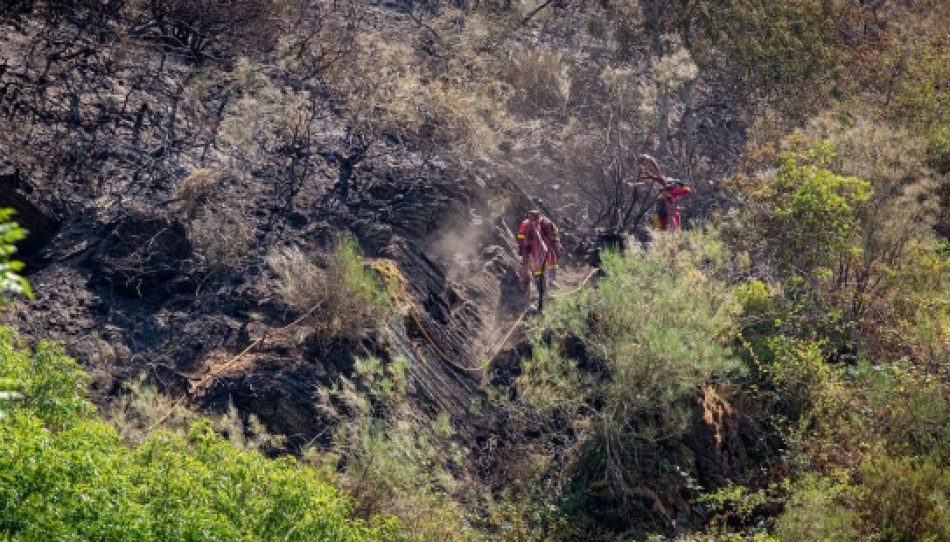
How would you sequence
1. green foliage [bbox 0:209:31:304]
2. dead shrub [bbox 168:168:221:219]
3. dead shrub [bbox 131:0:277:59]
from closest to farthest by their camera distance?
green foliage [bbox 0:209:31:304] < dead shrub [bbox 168:168:221:219] < dead shrub [bbox 131:0:277:59]

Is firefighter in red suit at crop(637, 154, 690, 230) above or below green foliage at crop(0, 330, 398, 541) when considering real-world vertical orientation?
below

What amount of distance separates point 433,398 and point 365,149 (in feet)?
16.1

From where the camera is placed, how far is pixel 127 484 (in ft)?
31.8

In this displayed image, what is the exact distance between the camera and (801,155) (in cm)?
1952

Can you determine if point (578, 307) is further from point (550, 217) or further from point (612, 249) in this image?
point (550, 217)

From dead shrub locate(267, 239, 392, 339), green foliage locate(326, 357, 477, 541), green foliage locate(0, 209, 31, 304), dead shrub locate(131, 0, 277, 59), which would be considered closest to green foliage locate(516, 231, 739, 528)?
green foliage locate(326, 357, 477, 541)

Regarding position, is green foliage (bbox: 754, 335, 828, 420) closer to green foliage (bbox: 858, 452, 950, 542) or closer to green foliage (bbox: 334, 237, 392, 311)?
green foliage (bbox: 858, 452, 950, 542)

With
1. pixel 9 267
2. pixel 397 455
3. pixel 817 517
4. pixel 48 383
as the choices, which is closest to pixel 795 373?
pixel 817 517

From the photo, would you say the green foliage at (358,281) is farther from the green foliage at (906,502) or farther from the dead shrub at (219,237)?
the green foliage at (906,502)

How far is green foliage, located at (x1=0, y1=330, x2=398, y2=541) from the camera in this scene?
29.9ft

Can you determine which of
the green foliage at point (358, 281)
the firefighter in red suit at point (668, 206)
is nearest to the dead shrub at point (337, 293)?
the green foliage at point (358, 281)

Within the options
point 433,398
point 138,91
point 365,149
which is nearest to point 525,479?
point 433,398

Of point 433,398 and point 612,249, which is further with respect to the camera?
point 612,249

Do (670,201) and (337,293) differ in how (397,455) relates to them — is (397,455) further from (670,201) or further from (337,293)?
(670,201)
